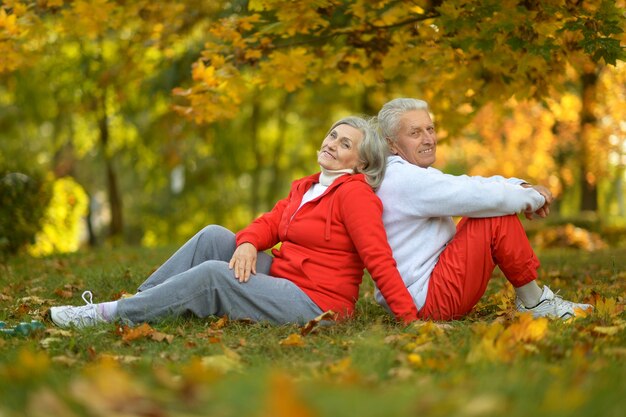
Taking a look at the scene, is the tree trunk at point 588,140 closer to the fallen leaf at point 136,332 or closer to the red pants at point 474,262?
the red pants at point 474,262

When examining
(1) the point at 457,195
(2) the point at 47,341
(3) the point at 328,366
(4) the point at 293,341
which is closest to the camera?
(3) the point at 328,366

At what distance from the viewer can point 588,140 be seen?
1393cm

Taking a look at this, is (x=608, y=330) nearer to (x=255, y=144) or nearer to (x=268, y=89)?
(x=268, y=89)

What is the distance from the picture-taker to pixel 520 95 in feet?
20.0

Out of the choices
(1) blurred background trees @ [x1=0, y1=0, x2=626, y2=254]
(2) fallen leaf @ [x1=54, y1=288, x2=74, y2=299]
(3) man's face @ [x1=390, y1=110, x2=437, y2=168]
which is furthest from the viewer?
(1) blurred background trees @ [x1=0, y1=0, x2=626, y2=254]

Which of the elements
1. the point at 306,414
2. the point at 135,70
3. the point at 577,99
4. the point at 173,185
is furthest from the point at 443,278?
the point at 173,185

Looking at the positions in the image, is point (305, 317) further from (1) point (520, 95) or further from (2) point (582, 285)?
(1) point (520, 95)

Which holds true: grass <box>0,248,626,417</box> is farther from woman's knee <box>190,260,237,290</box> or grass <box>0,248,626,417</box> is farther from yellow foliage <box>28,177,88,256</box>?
yellow foliage <box>28,177,88,256</box>

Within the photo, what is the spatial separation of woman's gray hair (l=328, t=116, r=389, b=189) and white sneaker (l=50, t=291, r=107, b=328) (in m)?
1.61

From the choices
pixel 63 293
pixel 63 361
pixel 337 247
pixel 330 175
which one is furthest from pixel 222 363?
pixel 63 293

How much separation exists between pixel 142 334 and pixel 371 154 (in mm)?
1534

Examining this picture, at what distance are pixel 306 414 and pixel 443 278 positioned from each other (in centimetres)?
239

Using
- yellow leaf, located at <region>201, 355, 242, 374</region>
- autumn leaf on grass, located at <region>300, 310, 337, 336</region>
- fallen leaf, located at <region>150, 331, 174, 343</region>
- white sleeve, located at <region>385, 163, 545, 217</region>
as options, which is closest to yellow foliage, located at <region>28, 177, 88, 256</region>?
fallen leaf, located at <region>150, 331, 174, 343</region>

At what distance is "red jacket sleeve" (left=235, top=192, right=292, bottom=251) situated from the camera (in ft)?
13.8
